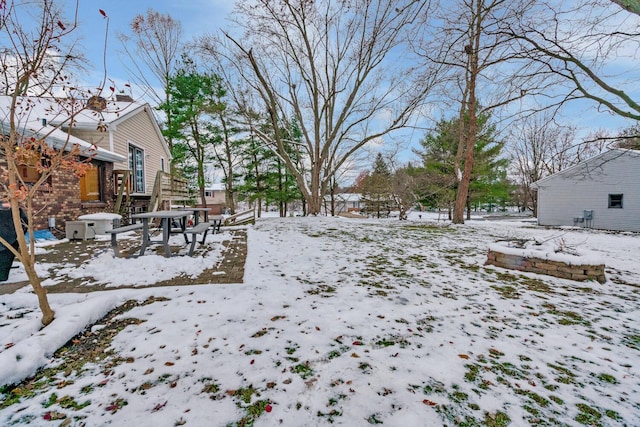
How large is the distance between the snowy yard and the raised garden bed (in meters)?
0.38

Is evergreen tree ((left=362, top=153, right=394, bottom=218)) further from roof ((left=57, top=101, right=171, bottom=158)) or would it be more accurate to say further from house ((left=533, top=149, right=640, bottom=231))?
roof ((left=57, top=101, right=171, bottom=158))

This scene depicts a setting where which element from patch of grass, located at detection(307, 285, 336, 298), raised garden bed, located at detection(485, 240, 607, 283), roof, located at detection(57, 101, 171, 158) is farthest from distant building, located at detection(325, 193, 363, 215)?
patch of grass, located at detection(307, 285, 336, 298)

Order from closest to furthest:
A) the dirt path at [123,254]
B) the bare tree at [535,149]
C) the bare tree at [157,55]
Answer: the dirt path at [123,254]
the bare tree at [157,55]
the bare tree at [535,149]

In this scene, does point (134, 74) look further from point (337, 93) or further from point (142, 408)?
point (142, 408)

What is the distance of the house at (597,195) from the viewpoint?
1278 cm

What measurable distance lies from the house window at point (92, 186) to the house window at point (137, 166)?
98.1 inches

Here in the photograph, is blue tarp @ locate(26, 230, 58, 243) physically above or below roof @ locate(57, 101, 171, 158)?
below

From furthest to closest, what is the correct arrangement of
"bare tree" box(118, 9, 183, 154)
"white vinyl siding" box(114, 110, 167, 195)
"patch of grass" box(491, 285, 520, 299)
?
1. "bare tree" box(118, 9, 183, 154)
2. "white vinyl siding" box(114, 110, 167, 195)
3. "patch of grass" box(491, 285, 520, 299)

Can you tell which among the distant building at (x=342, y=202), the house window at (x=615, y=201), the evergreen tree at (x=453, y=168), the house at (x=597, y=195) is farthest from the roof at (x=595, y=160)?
the distant building at (x=342, y=202)

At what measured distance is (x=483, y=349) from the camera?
223cm

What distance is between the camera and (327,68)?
13.3 metres

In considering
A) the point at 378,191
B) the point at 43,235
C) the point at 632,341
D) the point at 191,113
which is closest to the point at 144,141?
the point at 191,113

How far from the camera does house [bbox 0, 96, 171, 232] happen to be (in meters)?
4.32

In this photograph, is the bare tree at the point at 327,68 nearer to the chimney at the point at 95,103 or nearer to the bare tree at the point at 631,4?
the bare tree at the point at 631,4
